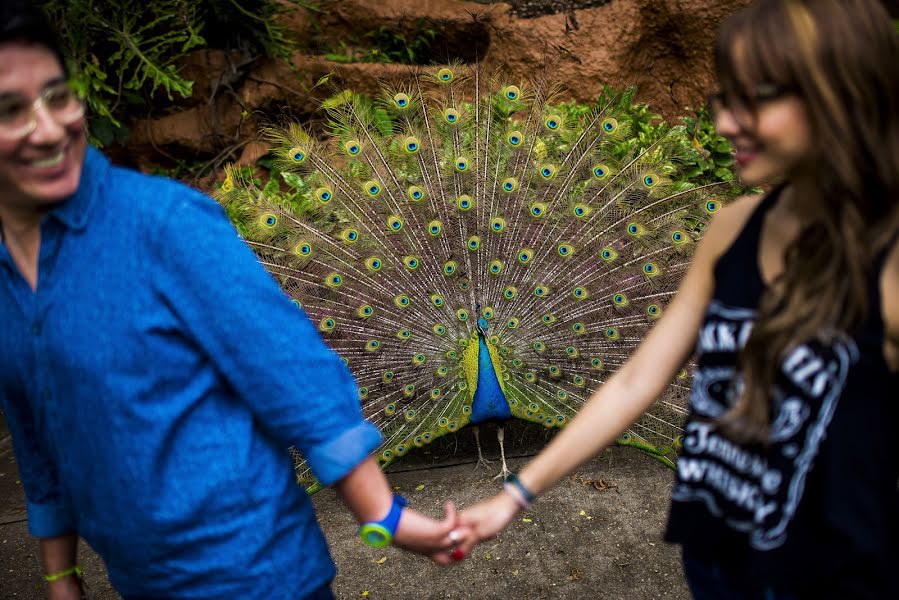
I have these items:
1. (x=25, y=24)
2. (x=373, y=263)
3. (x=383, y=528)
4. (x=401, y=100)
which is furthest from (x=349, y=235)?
(x=25, y=24)

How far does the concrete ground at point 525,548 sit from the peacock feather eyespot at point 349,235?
1.17 meters

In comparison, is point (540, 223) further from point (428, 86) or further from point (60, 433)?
point (60, 433)

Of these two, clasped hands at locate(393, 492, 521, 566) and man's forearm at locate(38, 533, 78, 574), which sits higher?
man's forearm at locate(38, 533, 78, 574)

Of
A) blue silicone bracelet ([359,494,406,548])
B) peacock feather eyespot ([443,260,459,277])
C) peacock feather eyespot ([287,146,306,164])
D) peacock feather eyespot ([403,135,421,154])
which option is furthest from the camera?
peacock feather eyespot ([443,260,459,277])

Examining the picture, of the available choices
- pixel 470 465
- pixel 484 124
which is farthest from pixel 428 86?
pixel 470 465

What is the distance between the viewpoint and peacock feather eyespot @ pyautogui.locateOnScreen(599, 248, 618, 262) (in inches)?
129

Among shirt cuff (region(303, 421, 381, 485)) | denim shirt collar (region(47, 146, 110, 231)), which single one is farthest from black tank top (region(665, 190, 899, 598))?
denim shirt collar (region(47, 146, 110, 231))

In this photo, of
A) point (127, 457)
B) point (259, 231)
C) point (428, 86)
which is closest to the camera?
point (127, 457)

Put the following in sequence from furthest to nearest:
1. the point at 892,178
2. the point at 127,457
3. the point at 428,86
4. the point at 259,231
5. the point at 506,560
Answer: the point at 428,86 → the point at 259,231 → the point at 506,560 → the point at 127,457 → the point at 892,178

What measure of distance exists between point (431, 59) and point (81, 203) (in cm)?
477

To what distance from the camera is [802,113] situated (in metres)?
0.84

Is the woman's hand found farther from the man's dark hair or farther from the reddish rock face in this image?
the reddish rock face

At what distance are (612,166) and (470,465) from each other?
158 cm

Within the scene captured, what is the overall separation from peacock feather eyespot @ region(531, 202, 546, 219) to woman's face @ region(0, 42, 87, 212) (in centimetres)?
254
